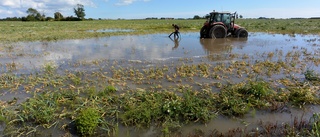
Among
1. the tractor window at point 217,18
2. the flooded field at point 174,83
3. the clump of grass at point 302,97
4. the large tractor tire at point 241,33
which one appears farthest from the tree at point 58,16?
the clump of grass at point 302,97

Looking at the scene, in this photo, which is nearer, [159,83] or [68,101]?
[68,101]

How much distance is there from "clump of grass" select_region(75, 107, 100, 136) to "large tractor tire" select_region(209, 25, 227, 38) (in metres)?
14.1

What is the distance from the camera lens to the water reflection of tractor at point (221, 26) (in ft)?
54.4

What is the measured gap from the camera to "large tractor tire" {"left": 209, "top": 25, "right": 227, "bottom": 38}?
16594 millimetres

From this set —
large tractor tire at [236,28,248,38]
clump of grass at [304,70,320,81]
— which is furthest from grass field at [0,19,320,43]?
clump of grass at [304,70,320,81]

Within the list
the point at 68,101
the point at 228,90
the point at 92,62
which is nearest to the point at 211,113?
the point at 228,90

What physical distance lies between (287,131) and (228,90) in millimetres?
1950

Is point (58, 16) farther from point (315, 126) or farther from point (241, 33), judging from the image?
point (315, 126)

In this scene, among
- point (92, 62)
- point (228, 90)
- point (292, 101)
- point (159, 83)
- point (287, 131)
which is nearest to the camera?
point (287, 131)

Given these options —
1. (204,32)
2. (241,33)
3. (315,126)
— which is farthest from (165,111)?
(241,33)

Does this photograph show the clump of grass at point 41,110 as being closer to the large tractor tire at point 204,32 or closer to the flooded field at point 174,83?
the flooded field at point 174,83

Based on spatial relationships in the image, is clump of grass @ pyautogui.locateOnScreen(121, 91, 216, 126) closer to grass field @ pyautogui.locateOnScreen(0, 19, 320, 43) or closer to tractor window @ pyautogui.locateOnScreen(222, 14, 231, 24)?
tractor window @ pyautogui.locateOnScreen(222, 14, 231, 24)

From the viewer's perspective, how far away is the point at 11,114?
4.58m

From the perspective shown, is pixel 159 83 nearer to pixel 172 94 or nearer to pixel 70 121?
pixel 172 94
